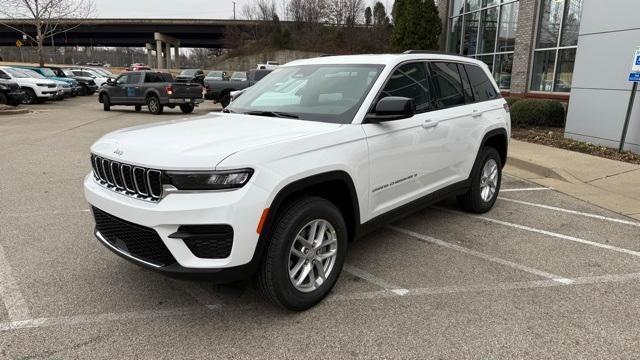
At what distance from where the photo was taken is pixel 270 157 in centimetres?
289

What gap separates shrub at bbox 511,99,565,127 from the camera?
12.7 meters

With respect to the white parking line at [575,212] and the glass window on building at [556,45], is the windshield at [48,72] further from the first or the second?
the white parking line at [575,212]

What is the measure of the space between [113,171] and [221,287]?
121cm

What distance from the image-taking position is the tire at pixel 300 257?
2.99 meters

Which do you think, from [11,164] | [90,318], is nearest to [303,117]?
[90,318]

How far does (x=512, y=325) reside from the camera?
10.3 ft

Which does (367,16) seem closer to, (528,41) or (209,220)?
(528,41)

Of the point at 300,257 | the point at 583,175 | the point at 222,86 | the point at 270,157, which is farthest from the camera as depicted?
the point at 222,86

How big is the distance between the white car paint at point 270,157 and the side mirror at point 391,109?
0.08 metres

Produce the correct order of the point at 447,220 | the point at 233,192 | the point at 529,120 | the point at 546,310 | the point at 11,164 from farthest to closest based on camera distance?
the point at 529,120, the point at 11,164, the point at 447,220, the point at 546,310, the point at 233,192

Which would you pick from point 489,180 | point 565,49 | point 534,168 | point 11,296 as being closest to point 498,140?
point 489,180

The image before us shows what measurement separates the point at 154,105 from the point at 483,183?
1612 cm

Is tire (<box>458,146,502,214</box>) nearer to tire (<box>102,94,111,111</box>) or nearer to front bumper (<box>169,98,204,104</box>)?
front bumper (<box>169,98,204,104</box>)

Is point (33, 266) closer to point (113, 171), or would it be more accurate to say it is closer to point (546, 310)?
point (113, 171)
